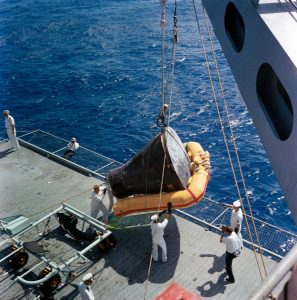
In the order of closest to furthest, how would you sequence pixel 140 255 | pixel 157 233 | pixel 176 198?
pixel 157 233 < pixel 176 198 < pixel 140 255

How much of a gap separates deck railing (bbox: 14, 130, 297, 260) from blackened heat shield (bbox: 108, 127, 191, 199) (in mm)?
1908

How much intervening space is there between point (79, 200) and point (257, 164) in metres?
12.5

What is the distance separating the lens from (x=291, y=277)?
2.57 metres

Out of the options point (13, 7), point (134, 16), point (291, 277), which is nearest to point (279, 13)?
point (291, 277)

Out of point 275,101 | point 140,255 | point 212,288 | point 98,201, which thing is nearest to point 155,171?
point 98,201

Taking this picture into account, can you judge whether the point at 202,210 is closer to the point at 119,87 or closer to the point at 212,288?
the point at 212,288

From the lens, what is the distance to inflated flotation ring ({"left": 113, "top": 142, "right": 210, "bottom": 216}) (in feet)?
40.0

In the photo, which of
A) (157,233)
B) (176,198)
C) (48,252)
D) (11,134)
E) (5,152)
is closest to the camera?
(157,233)

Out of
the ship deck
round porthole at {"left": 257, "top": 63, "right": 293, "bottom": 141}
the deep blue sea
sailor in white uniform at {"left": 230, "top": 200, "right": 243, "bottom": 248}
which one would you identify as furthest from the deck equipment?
the deep blue sea

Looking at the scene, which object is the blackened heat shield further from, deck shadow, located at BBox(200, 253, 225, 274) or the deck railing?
deck shadow, located at BBox(200, 253, 225, 274)

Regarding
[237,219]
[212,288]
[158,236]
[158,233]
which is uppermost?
→ [237,219]

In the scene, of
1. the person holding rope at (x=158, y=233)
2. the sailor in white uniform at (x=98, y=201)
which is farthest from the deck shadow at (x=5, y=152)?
the person holding rope at (x=158, y=233)

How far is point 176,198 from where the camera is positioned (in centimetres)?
1221

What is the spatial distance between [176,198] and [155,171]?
3.66 feet
